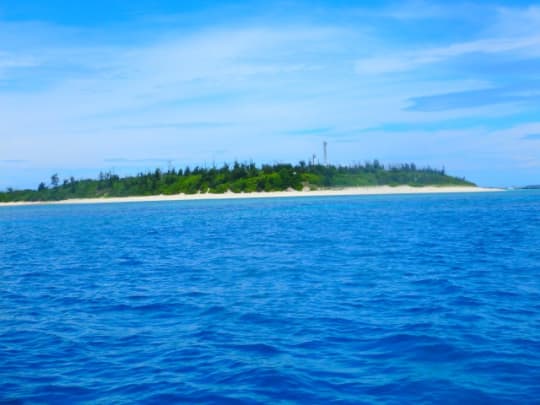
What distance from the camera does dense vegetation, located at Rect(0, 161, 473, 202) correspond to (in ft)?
565

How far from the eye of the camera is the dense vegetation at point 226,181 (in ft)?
565

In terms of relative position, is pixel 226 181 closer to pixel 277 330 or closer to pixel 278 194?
pixel 278 194

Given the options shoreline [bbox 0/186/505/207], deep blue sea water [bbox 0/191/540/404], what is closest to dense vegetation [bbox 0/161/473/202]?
shoreline [bbox 0/186/505/207]

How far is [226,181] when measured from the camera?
580 ft

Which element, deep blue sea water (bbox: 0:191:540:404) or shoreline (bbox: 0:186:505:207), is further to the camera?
shoreline (bbox: 0:186:505:207)

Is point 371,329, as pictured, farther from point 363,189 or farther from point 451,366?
point 363,189

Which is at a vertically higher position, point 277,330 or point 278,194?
point 278,194

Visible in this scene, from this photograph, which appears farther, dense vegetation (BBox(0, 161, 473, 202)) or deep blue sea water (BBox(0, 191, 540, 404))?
dense vegetation (BBox(0, 161, 473, 202))

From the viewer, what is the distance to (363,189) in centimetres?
17975

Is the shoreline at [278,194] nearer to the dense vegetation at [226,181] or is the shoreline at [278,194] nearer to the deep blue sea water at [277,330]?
the dense vegetation at [226,181]

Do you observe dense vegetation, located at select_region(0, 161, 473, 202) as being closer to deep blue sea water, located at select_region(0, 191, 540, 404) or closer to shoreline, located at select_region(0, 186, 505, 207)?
shoreline, located at select_region(0, 186, 505, 207)

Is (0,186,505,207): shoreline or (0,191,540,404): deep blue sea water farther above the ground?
(0,186,505,207): shoreline

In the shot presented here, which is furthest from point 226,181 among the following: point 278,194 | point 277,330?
point 277,330

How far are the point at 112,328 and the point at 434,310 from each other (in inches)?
349
